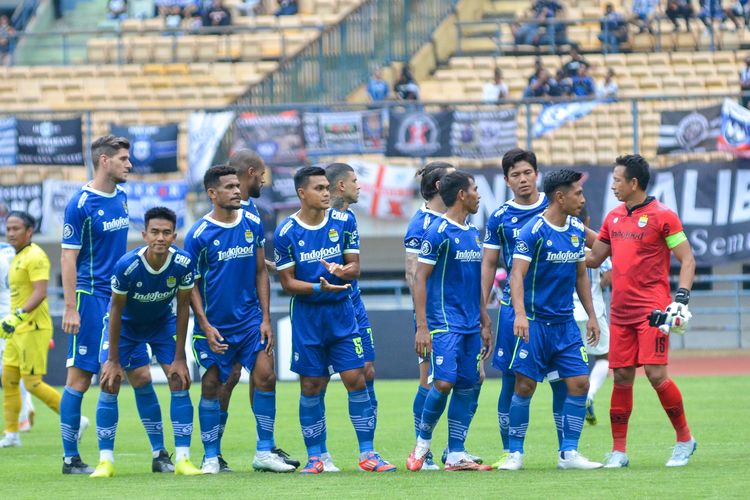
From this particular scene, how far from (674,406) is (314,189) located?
3.11m

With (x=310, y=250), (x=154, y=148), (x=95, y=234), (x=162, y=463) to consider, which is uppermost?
(x=154, y=148)

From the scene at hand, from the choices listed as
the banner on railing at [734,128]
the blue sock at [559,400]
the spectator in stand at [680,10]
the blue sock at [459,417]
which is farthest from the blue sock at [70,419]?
the spectator in stand at [680,10]

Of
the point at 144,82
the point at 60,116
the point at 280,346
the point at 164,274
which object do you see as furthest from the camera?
the point at 144,82

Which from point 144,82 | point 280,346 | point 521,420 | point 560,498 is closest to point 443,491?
point 560,498

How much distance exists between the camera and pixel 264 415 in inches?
412

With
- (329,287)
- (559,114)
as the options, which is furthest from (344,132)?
(329,287)

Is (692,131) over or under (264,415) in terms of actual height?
over

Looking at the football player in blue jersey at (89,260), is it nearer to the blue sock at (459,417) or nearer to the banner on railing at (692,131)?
the blue sock at (459,417)

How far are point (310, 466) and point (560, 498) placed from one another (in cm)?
241

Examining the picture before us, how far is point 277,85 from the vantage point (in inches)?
1080

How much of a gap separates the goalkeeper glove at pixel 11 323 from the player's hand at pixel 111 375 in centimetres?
293

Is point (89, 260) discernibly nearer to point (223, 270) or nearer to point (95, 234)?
point (95, 234)

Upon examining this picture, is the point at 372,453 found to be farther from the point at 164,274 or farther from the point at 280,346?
the point at 280,346

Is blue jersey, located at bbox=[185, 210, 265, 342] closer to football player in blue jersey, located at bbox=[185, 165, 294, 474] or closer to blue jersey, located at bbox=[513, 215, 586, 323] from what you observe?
football player in blue jersey, located at bbox=[185, 165, 294, 474]
